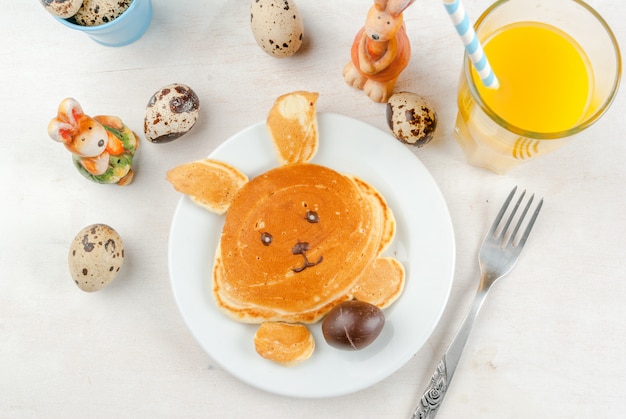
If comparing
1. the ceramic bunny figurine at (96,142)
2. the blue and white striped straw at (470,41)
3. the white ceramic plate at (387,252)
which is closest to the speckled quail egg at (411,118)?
the white ceramic plate at (387,252)

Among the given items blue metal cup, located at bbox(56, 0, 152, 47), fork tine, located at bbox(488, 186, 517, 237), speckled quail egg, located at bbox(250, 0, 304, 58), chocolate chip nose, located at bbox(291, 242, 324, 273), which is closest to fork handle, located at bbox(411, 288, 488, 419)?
fork tine, located at bbox(488, 186, 517, 237)

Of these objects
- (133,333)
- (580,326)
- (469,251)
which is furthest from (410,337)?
(133,333)

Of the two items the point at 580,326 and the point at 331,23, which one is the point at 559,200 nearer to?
the point at 580,326

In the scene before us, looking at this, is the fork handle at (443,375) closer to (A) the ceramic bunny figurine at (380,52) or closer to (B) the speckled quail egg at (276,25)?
(A) the ceramic bunny figurine at (380,52)

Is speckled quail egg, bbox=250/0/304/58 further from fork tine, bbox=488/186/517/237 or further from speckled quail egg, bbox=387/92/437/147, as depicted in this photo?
fork tine, bbox=488/186/517/237

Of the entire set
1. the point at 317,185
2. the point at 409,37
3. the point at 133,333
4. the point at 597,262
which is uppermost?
the point at 409,37

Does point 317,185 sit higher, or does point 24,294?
point 317,185

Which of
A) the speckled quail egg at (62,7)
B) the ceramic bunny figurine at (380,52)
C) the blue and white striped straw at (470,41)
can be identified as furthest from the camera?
the speckled quail egg at (62,7)
